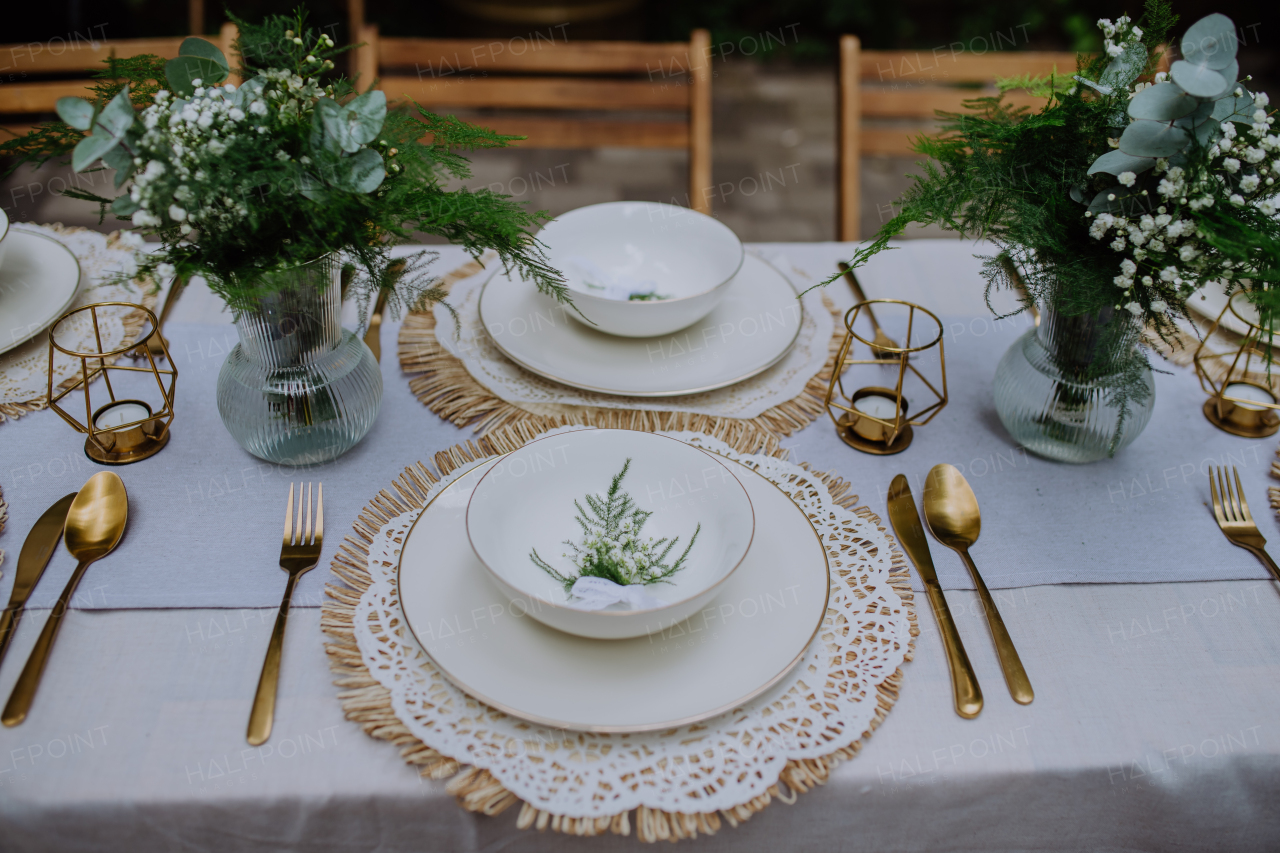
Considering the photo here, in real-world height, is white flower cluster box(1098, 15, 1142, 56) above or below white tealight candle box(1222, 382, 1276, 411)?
above

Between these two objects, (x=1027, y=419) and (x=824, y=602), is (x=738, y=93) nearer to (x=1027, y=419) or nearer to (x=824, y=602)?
Answer: (x=1027, y=419)

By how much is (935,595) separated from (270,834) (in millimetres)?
520

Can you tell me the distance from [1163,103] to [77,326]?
1.05 metres

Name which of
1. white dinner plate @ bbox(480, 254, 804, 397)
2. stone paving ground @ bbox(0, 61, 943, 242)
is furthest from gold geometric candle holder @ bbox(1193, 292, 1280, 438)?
stone paving ground @ bbox(0, 61, 943, 242)

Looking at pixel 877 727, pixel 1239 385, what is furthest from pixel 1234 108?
pixel 877 727

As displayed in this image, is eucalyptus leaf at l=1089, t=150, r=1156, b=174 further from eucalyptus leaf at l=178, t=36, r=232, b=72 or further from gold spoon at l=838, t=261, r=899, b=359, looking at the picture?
eucalyptus leaf at l=178, t=36, r=232, b=72

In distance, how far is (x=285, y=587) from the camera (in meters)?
0.69

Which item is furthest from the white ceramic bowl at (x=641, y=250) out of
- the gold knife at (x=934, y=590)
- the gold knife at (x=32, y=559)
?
the gold knife at (x=32, y=559)

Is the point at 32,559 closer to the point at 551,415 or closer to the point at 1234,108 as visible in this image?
the point at 551,415

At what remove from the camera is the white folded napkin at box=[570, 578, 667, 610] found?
634 mm

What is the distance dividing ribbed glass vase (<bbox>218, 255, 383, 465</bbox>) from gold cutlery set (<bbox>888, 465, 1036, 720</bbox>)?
50 cm

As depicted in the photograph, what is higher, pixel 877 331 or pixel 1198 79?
pixel 1198 79

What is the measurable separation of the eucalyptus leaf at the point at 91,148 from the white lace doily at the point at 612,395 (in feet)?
1.14

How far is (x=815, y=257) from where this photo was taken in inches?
45.6
